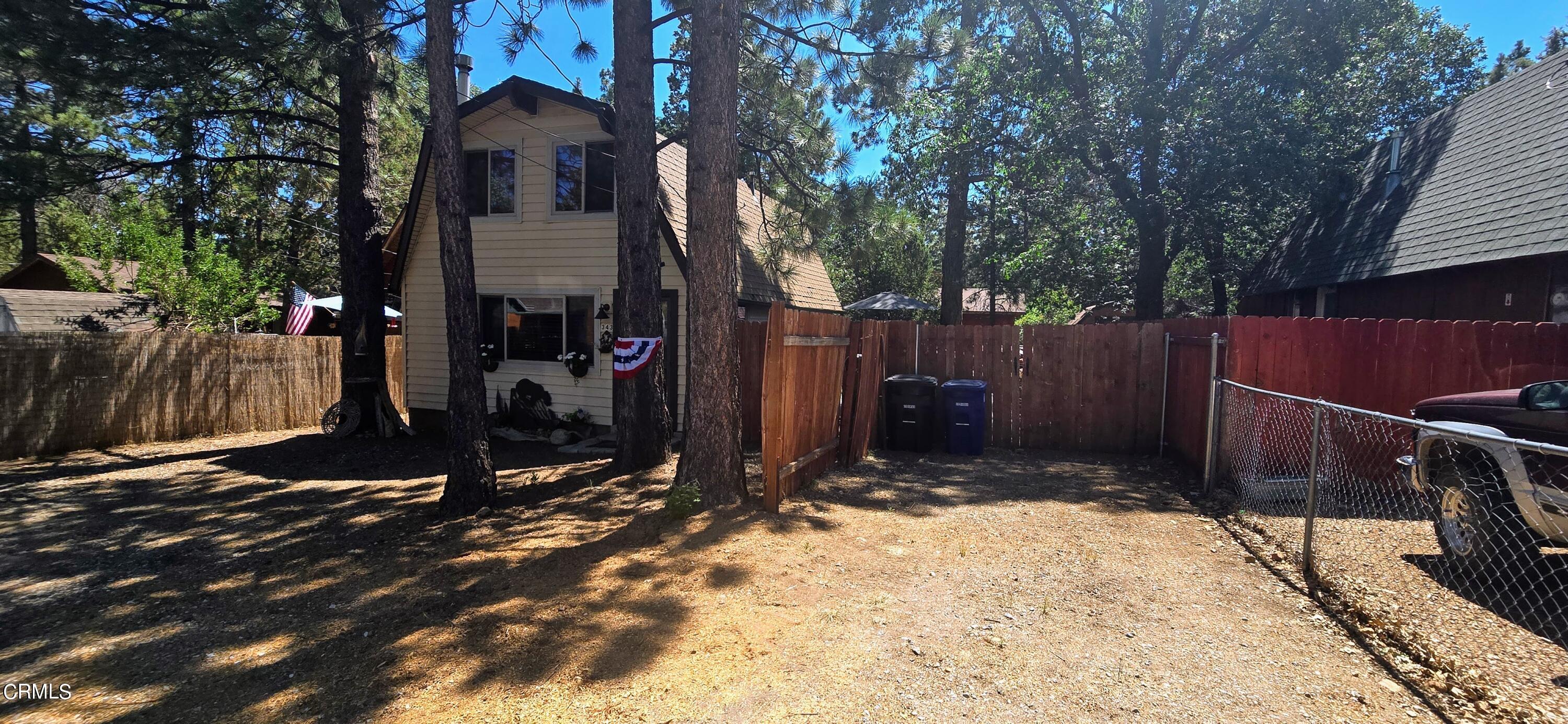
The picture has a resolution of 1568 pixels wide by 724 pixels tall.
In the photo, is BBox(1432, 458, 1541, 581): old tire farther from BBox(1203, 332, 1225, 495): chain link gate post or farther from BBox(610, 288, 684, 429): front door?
BBox(610, 288, 684, 429): front door

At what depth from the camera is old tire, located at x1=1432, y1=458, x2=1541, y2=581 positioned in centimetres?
433

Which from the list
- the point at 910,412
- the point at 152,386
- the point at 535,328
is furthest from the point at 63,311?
the point at 910,412

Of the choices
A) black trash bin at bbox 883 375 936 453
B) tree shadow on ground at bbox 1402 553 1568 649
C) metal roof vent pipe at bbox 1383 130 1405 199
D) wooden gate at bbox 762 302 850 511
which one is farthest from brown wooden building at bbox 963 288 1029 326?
tree shadow on ground at bbox 1402 553 1568 649

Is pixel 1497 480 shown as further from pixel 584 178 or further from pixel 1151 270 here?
pixel 1151 270

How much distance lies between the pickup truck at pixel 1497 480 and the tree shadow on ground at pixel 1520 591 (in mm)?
74

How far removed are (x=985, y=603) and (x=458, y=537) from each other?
445cm

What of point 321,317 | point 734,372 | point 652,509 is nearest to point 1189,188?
point 734,372

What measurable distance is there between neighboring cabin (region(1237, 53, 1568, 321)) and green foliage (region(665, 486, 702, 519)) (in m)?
10.4

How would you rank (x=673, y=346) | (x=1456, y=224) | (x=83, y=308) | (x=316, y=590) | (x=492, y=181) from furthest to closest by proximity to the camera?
1. (x=83, y=308)
2. (x=492, y=181)
3. (x=673, y=346)
4. (x=1456, y=224)
5. (x=316, y=590)

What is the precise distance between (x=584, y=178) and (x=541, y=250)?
145 cm

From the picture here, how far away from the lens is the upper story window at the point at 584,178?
38.7 ft

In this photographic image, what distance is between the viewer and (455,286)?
6.79 metres

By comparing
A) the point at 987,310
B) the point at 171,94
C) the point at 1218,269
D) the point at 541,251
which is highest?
the point at 171,94

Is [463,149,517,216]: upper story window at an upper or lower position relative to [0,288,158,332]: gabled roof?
upper
